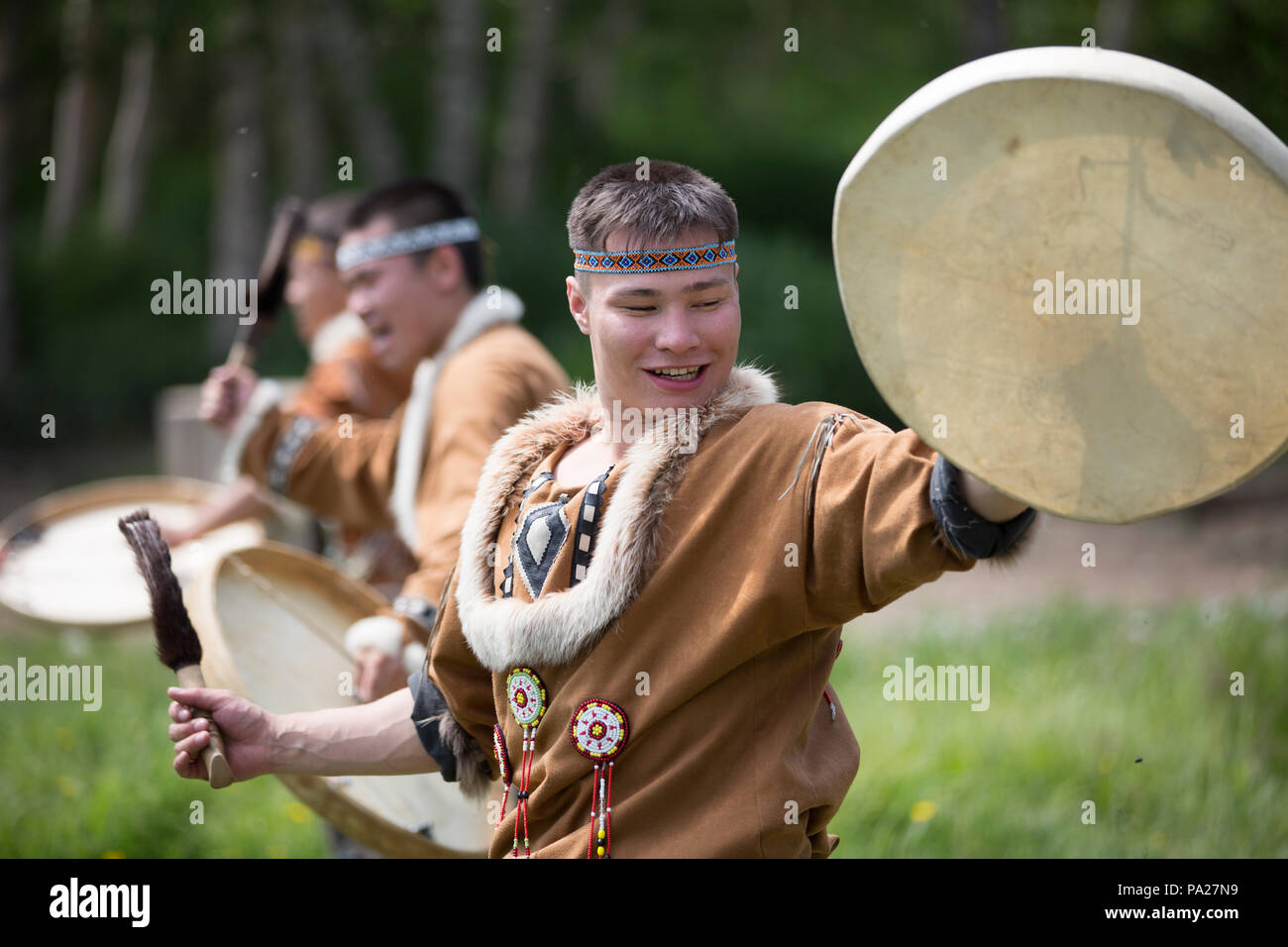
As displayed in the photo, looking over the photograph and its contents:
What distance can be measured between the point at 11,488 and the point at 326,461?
7.81 m

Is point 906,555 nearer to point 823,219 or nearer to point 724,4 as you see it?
point 823,219

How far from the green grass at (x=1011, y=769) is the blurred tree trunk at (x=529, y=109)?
27.6ft

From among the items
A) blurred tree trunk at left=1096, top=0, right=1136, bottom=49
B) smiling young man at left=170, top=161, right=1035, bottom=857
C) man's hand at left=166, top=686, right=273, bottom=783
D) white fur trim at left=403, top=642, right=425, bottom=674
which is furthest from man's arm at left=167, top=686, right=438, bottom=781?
blurred tree trunk at left=1096, top=0, right=1136, bottom=49

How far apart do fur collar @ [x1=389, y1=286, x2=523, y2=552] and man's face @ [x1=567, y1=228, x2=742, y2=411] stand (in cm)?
148

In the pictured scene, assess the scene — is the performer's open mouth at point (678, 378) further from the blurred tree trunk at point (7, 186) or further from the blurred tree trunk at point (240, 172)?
the blurred tree trunk at point (7, 186)

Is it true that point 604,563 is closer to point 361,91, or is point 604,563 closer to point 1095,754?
point 1095,754

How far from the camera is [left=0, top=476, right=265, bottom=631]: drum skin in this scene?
4379mm

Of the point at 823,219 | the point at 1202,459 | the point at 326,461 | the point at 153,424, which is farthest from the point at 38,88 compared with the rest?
the point at 1202,459

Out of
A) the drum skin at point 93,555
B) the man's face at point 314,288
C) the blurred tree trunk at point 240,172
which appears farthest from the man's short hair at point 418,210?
the blurred tree trunk at point 240,172

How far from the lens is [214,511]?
193 inches

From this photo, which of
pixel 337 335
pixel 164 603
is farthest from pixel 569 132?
pixel 164 603

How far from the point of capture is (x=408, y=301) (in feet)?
12.9

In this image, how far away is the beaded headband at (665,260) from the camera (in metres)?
2.00

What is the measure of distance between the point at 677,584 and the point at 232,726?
2.79 feet
